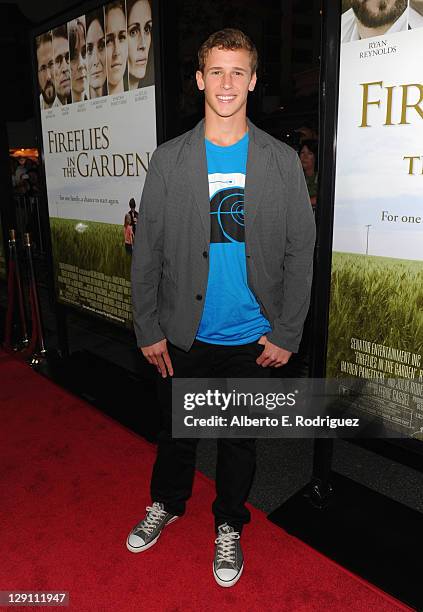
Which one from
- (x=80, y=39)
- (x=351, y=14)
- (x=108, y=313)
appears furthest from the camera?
(x=108, y=313)

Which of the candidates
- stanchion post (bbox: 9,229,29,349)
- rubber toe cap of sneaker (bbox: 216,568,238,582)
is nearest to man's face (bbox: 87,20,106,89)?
stanchion post (bbox: 9,229,29,349)

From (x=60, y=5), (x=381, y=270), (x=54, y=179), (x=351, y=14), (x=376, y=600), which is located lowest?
(x=376, y=600)

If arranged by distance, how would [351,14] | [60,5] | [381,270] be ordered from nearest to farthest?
[351,14]
[381,270]
[60,5]

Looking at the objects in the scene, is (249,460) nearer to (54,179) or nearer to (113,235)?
(113,235)

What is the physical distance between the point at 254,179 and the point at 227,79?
31 centimetres

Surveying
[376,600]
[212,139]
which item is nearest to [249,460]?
[376,600]

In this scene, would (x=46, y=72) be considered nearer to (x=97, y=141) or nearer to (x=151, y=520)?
(x=97, y=141)

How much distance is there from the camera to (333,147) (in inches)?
76.1

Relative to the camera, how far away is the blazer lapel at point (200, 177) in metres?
1.65

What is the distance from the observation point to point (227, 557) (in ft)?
6.15

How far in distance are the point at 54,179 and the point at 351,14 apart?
2391 mm

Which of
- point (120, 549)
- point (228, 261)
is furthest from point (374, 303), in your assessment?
point (120, 549)

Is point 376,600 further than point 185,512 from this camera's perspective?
No

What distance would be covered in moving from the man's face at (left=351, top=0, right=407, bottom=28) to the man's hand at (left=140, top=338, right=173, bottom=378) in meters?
1.31
